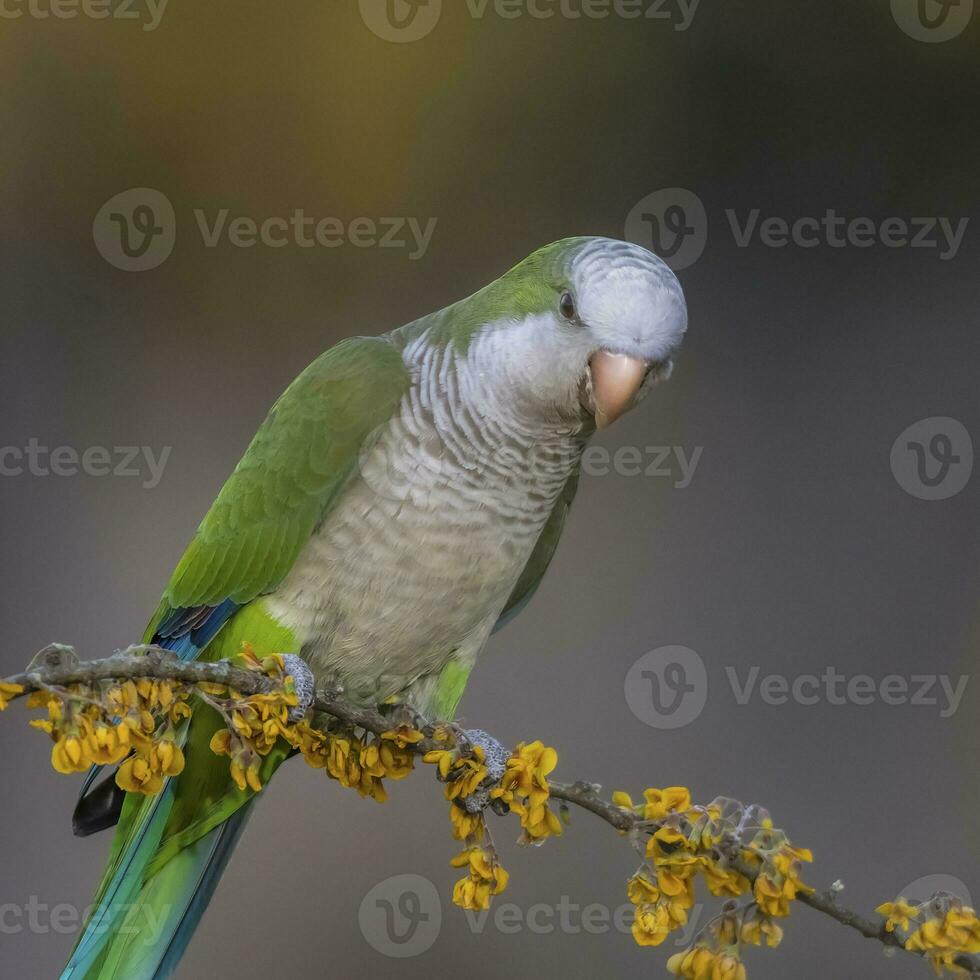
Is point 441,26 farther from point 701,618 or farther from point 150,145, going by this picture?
point 701,618

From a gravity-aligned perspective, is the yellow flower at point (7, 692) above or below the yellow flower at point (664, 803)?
below

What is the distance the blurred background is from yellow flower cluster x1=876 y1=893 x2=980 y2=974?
113 centimetres

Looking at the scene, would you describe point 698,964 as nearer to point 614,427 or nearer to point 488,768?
point 488,768

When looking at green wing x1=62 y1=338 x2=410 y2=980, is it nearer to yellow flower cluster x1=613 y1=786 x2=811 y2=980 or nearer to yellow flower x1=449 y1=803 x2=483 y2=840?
yellow flower x1=449 y1=803 x2=483 y2=840

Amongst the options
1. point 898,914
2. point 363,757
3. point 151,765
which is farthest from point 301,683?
point 898,914

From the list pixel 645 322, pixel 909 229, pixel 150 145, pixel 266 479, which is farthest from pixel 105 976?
pixel 909 229

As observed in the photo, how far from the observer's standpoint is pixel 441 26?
77.4 inches

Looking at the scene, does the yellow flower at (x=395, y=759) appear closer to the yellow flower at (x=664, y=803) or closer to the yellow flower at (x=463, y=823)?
the yellow flower at (x=463, y=823)

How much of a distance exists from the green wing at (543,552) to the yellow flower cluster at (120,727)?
0.67 metres

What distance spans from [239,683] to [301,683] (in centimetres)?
20

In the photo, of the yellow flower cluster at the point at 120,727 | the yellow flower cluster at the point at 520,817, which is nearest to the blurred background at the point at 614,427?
the yellow flower cluster at the point at 520,817

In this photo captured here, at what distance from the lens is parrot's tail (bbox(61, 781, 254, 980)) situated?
1.16 m

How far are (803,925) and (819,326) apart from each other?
3.11 ft

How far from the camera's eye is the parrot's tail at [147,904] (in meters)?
1.16
